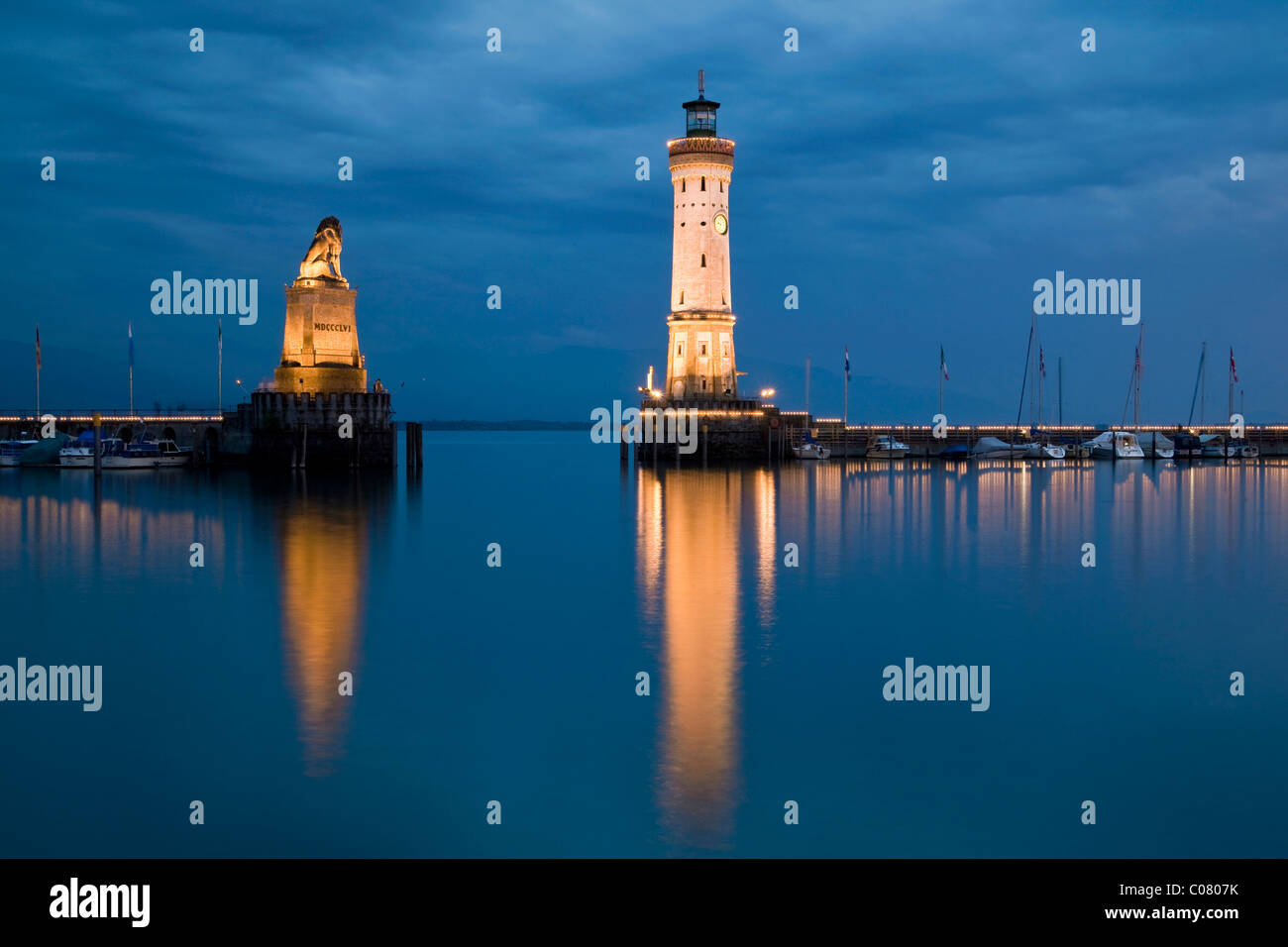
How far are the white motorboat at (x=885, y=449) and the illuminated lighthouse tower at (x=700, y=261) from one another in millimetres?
23876

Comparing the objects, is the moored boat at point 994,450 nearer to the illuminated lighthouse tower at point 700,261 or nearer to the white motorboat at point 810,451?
the white motorboat at point 810,451

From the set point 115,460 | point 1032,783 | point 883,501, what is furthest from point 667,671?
point 115,460

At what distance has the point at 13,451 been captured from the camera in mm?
82375

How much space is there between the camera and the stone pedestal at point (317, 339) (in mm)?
69000

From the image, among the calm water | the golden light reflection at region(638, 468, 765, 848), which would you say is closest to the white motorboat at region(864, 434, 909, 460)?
the golden light reflection at region(638, 468, 765, 848)

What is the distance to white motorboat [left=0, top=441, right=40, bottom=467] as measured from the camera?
80188 mm

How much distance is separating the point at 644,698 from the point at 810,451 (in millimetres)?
77253

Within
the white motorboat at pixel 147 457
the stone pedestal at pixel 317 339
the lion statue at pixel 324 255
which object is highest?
the lion statue at pixel 324 255

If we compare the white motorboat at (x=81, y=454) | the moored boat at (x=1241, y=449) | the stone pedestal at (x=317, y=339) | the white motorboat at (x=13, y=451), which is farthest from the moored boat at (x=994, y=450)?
the white motorboat at (x=13, y=451)

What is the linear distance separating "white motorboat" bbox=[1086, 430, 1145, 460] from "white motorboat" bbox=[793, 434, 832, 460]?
31494mm

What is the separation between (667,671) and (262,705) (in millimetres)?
6691

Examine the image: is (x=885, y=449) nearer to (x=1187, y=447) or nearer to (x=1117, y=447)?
(x=1117, y=447)

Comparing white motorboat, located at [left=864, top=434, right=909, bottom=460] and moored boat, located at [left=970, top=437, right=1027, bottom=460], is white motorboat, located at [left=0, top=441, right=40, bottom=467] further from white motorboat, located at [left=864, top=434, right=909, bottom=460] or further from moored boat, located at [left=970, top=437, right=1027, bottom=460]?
moored boat, located at [left=970, top=437, right=1027, bottom=460]
